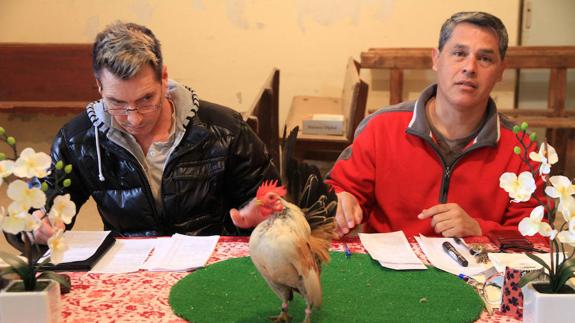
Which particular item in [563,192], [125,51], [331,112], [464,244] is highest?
[125,51]

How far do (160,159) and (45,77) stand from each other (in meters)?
2.81

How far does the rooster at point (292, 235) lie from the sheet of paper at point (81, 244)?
62 centimetres

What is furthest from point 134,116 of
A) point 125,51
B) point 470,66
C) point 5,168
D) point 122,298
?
point 470,66

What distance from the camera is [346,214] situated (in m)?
1.92

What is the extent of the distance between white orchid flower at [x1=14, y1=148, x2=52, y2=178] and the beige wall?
3.29 meters

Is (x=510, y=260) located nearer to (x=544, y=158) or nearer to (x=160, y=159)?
(x=544, y=158)

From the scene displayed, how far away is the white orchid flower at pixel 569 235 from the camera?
119cm

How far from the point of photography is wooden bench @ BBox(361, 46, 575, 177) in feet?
13.2

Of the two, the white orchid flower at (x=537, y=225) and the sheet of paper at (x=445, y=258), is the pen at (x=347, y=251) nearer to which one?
the sheet of paper at (x=445, y=258)

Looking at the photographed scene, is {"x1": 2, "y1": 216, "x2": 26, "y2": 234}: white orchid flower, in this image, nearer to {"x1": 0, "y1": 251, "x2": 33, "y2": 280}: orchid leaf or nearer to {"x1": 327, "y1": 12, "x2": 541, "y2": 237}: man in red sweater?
{"x1": 0, "y1": 251, "x2": 33, "y2": 280}: orchid leaf

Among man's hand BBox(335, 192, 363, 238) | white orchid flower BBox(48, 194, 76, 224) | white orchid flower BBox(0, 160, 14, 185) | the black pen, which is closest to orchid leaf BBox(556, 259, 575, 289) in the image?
the black pen

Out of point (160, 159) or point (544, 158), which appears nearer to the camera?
point (544, 158)

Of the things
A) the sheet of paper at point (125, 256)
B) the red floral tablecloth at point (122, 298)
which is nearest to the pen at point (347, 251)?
the red floral tablecloth at point (122, 298)

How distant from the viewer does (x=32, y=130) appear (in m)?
4.68
